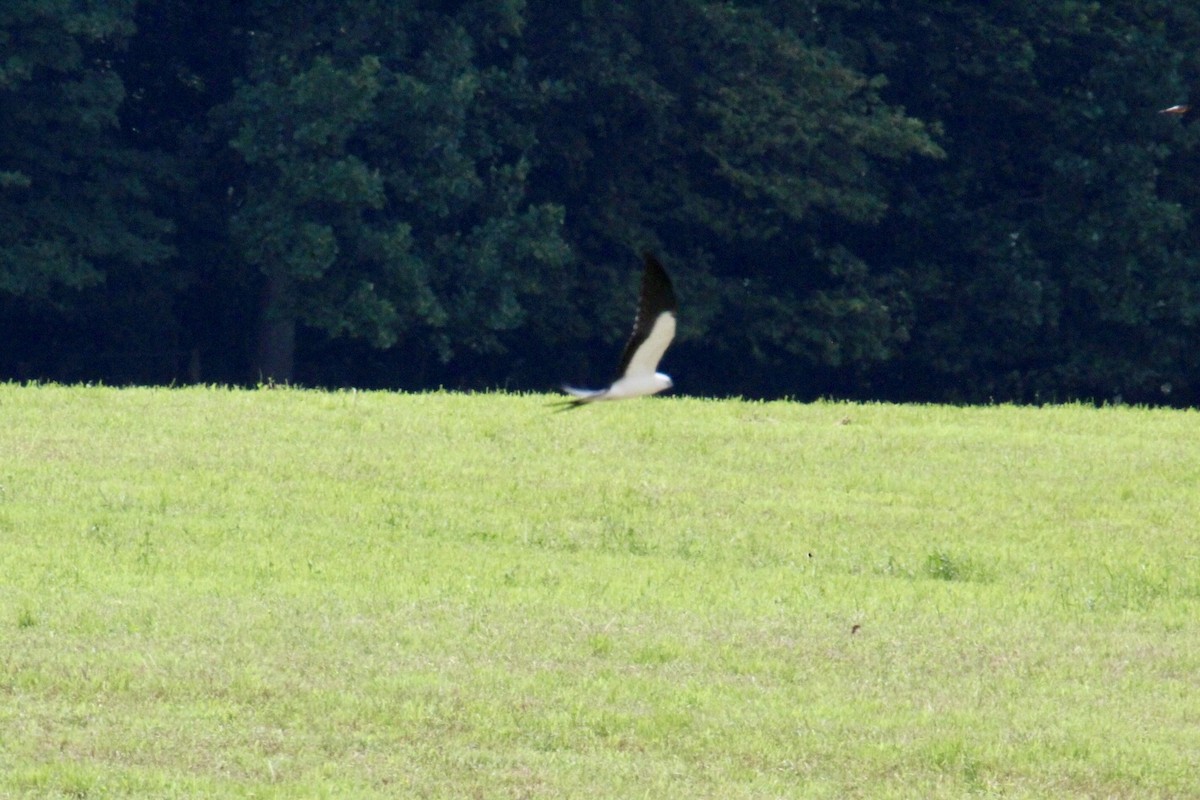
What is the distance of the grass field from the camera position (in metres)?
10.2

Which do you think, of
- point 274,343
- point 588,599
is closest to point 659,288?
point 588,599

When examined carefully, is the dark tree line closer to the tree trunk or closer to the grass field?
the tree trunk

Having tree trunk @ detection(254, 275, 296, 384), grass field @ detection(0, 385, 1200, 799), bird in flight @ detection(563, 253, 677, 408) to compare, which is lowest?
tree trunk @ detection(254, 275, 296, 384)

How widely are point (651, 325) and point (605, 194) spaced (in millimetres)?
30420

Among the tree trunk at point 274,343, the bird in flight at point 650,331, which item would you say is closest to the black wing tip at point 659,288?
the bird in flight at point 650,331

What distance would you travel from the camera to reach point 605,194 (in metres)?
38.3

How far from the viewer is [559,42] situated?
38.4 meters

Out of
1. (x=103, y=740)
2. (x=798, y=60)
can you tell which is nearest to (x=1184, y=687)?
(x=103, y=740)

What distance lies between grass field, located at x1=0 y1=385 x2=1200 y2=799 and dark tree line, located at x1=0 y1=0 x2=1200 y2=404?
11147 millimetres

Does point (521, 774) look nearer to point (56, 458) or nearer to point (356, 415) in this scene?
point (56, 458)

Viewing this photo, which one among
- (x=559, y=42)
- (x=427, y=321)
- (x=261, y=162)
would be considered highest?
(x=559, y=42)

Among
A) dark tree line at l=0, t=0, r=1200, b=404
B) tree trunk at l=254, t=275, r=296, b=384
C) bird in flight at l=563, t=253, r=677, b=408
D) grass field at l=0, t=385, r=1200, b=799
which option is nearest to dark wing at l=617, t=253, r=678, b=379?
bird in flight at l=563, t=253, r=677, b=408

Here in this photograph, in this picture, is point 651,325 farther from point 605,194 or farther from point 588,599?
point 605,194

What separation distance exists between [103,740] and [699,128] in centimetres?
2904
